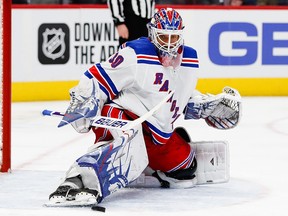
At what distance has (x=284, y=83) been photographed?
8516mm

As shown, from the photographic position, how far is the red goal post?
14.8 feet

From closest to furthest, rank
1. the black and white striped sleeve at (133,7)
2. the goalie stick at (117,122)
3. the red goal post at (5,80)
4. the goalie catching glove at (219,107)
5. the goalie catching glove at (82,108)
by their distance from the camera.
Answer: the goalie stick at (117,122) < the goalie catching glove at (82,108) < the goalie catching glove at (219,107) < the red goal post at (5,80) < the black and white striped sleeve at (133,7)

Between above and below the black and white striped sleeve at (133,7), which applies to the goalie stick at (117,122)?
below

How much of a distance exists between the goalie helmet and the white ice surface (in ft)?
1.83

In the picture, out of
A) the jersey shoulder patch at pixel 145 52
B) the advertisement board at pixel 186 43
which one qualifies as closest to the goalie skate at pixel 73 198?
the jersey shoulder patch at pixel 145 52

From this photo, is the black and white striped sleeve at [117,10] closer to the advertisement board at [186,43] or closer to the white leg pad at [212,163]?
the advertisement board at [186,43]

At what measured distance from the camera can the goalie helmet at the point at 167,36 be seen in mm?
4016

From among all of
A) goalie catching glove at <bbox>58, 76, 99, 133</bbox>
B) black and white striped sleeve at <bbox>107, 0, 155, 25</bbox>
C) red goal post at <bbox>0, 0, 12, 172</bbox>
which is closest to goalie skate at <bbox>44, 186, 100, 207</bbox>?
goalie catching glove at <bbox>58, 76, 99, 133</bbox>

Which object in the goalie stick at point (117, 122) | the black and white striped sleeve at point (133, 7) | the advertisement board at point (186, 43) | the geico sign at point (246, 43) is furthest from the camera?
the geico sign at point (246, 43)

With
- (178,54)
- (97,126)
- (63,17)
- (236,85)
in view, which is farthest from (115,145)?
(236,85)

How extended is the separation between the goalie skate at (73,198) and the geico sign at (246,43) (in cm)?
466

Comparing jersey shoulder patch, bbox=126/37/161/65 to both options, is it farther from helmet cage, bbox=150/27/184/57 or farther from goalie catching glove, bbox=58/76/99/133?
goalie catching glove, bbox=58/76/99/133

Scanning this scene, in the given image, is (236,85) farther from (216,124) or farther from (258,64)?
(216,124)

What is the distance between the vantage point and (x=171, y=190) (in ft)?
13.8
